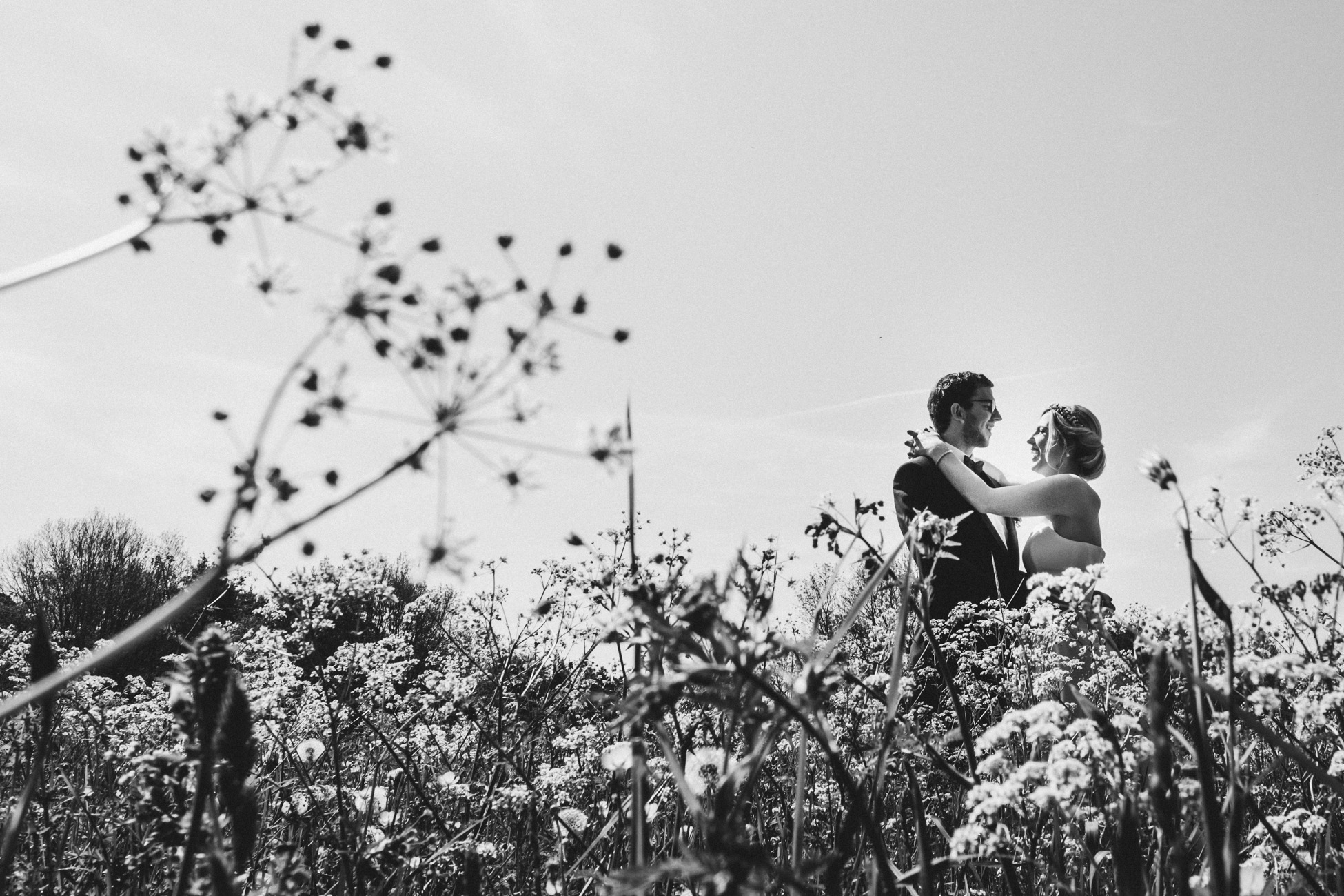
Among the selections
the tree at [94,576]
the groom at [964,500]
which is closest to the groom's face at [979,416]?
the groom at [964,500]

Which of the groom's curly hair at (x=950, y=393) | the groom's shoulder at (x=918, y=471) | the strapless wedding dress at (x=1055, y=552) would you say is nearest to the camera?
the strapless wedding dress at (x=1055, y=552)

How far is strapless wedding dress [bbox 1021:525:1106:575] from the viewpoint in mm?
6336

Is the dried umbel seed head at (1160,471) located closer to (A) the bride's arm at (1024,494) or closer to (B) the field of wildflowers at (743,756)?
(B) the field of wildflowers at (743,756)

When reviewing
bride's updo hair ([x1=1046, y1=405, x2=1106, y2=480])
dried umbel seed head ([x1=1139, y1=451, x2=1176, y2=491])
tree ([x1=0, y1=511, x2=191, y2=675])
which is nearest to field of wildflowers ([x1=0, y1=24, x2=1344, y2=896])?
dried umbel seed head ([x1=1139, y1=451, x2=1176, y2=491])

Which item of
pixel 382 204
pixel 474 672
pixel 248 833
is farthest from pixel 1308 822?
pixel 474 672

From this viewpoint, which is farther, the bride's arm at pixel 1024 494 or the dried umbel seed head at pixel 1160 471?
the bride's arm at pixel 1024 494

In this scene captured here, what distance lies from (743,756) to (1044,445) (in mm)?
5935

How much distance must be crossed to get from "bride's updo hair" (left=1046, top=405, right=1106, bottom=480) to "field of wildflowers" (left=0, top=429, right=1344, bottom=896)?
2.08 metres

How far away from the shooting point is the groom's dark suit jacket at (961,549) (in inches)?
260

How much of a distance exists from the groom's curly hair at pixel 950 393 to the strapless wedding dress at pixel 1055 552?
123cm

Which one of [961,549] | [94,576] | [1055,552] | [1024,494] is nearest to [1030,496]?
[1024,494]

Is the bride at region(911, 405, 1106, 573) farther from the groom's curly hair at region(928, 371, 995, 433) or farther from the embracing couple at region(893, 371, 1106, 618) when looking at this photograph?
the groom's curly hair at region(928, 371, 995, 433)

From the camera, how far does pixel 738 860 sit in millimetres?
908

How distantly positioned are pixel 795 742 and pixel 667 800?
67cm
